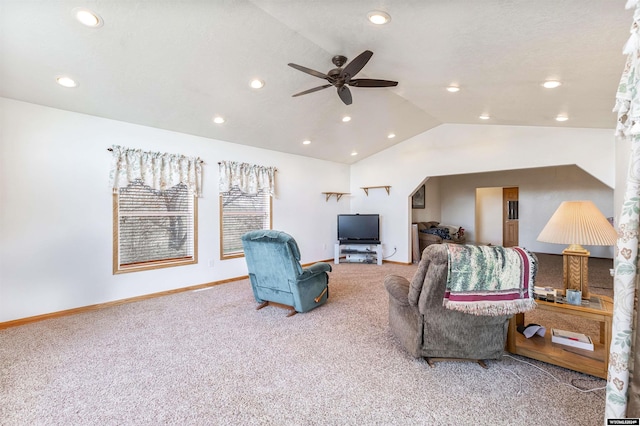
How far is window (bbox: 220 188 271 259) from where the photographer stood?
5129 mm

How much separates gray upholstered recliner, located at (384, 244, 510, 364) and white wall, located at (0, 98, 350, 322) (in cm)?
373

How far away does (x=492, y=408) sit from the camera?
182 cm

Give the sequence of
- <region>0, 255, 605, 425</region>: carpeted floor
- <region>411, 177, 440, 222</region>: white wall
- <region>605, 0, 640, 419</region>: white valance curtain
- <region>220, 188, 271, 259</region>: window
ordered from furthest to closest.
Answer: <region>411, 177, 440, 222</region>: white wall, <region>220, 188, 271, 259</region>: window, <region>0, 255, 605, 425</region>: carpeted floor, <region>605, 0, 640, 419</region>: white valance curtain

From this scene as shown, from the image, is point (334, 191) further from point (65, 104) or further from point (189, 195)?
point (65, 104)

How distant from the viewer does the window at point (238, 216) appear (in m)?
5.13

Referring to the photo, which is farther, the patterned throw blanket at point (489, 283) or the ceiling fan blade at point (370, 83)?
the ceiling fan blade at point (370, 83)

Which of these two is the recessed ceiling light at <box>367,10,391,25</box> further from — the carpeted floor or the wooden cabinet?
the wooden cabinet

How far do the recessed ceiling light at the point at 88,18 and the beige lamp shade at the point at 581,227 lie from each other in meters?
3.98

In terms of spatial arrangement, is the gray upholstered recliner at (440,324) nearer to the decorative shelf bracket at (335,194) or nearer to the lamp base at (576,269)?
the lamp base at (576,269)

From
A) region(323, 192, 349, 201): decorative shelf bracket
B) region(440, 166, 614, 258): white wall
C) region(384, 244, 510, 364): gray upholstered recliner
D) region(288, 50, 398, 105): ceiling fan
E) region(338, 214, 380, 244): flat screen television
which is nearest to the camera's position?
region(384, 244, 510, 364): gray upholstered recliner

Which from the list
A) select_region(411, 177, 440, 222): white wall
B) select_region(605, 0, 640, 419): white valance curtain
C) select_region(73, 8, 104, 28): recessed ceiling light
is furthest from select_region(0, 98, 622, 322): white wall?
select_region(605, 0, 640, 419): white valance curtain

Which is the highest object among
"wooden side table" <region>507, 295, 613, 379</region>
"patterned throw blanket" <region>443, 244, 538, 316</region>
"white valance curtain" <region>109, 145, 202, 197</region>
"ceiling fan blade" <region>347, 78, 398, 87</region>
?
"ceiling fan blade" <region>347, 78, 398, 87</region>

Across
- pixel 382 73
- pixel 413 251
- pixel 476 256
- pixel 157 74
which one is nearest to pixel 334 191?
pixel 413 251

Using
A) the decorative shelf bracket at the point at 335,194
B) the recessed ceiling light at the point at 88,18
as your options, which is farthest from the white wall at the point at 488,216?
the recessed ceiling light at the point at 88,18
